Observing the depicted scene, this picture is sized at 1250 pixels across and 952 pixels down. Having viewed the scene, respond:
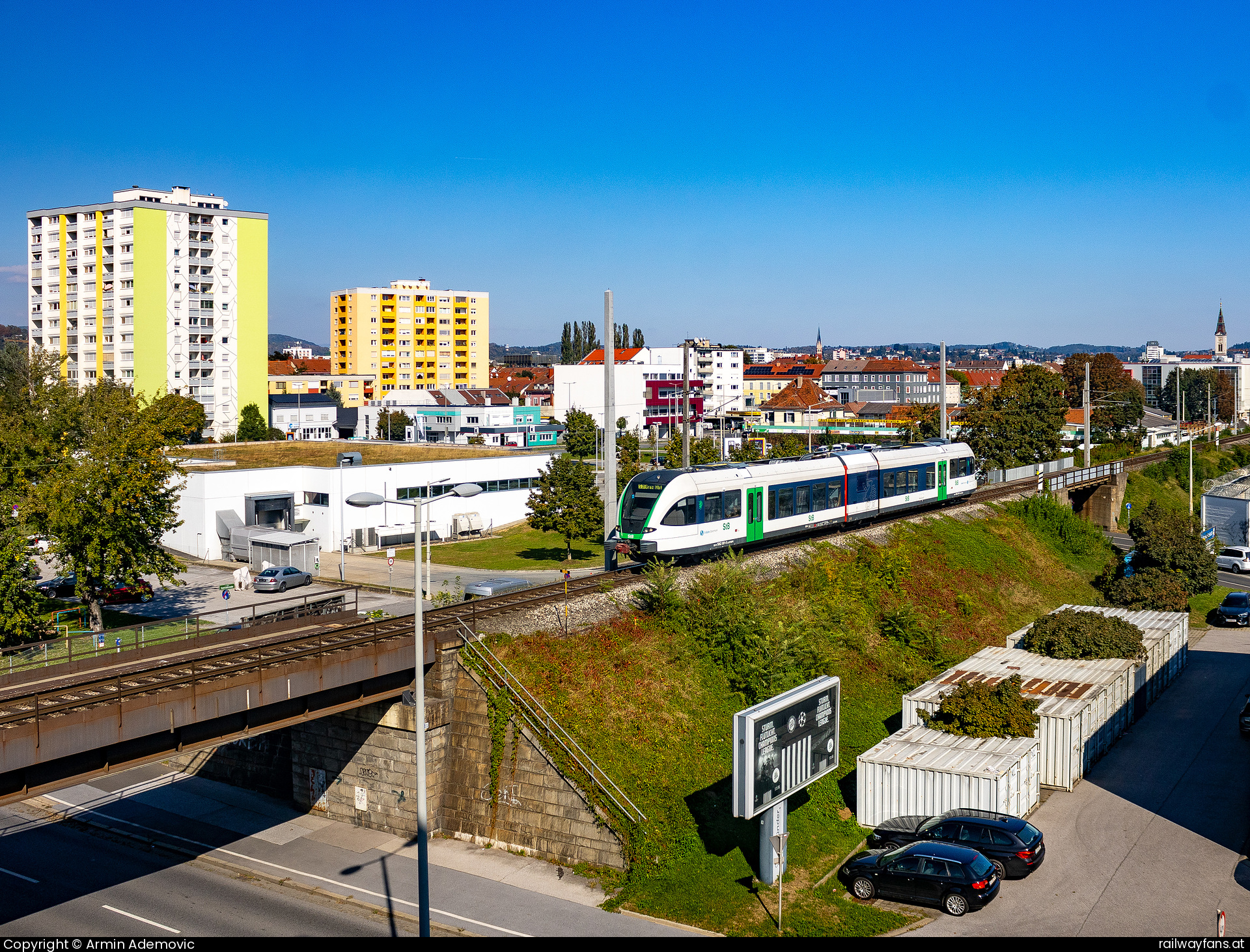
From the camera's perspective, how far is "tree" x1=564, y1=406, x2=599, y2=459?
250ft

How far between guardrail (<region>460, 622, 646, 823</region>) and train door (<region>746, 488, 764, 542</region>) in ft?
38.9

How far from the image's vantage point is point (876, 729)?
2792 centimetres

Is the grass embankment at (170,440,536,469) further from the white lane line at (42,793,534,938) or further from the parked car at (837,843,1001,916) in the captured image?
the parked car at (837,843,1001,916)

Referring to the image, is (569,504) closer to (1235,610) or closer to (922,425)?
(1235,610)

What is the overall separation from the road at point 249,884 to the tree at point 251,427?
7386 centimetres

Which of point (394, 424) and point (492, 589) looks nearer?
point (492, 589)

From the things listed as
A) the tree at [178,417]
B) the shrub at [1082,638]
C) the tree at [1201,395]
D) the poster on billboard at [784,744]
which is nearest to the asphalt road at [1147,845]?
the shrub at [1082,638]

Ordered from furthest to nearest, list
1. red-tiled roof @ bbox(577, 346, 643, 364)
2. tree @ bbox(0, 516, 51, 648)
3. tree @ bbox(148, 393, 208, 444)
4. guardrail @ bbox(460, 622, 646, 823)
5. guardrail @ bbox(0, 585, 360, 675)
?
red-tiled roof @ bbox(577, 346, 643, 364), tree @ bbox(148, 393, 208, 444), tree @ bbox(0, 516, 51, 648), guardrail @ bbox(460, 622, 646, 823), guardrail @ bbox(0, 585, 360, 675)

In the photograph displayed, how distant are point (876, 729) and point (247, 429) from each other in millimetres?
82969

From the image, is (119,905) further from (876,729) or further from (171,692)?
(876,729)

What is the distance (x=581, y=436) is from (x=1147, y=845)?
188 ft

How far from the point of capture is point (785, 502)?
35.8 metres

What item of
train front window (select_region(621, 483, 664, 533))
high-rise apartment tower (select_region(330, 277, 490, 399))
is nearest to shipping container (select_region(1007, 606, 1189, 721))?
train front window (select_region(621, 483, 664, 533))

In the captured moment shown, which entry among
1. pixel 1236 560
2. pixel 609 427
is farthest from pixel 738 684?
pixel 1236 560
